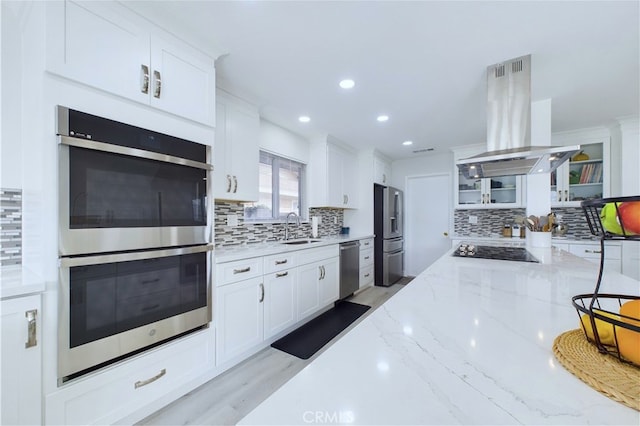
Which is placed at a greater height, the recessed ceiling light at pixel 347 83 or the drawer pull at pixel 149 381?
the recessed ceiling light at pixel 347 83

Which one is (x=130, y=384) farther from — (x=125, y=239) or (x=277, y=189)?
(x=277, y=189)

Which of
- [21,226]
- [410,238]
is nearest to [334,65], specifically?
[21,226]

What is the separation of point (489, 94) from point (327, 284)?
245 centimetres

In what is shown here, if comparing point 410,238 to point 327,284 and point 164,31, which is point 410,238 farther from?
point 164,31

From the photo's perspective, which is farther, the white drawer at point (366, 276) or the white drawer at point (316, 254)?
the white drawer at point (366, 276)

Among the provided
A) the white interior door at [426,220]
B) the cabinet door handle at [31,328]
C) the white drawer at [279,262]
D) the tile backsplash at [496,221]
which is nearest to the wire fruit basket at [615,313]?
the cabinet door handle at [31,328]

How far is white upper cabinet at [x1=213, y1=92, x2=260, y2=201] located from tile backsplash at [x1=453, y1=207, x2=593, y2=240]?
11.9 ft

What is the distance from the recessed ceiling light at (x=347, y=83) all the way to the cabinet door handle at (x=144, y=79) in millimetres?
1440

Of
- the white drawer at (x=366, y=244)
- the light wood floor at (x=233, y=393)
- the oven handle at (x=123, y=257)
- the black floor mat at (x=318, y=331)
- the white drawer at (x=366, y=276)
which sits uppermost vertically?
the oven handle at (x=123, y=257)

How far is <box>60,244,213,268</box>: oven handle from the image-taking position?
1157 millimetres

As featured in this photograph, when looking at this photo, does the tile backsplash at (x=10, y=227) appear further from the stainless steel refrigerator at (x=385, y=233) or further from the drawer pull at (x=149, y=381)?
the stainless steel refrigerator at (x=385, y=233)

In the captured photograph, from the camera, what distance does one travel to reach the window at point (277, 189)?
9.91 feet

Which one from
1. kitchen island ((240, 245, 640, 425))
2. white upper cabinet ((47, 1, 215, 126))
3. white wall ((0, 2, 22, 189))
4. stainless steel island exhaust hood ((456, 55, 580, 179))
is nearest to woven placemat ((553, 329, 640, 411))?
kitchen island ((240, 245, 640, 425))

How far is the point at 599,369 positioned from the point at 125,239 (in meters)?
1.75
